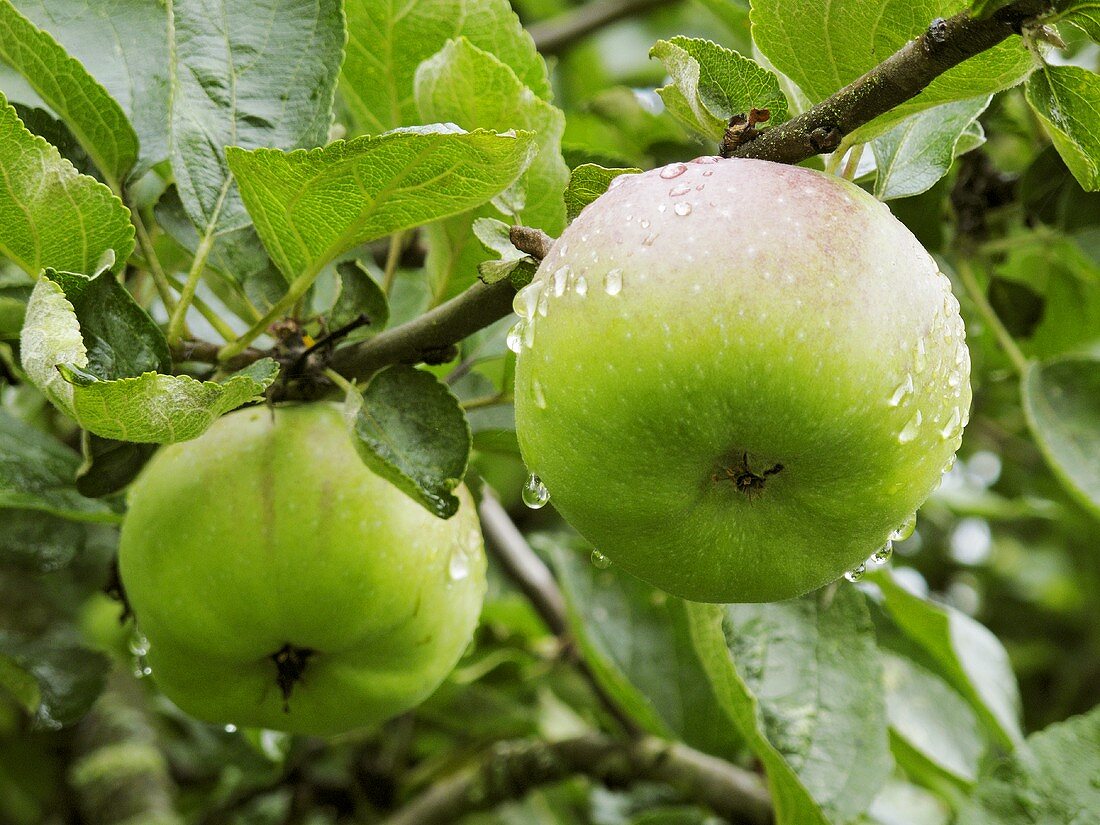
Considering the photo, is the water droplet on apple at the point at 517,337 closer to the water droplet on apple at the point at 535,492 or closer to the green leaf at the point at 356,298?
the water droplet on apple at the point at 535,492

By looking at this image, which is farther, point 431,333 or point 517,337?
point 431,333

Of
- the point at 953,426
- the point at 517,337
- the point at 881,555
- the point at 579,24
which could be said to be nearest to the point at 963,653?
the point at 881,555

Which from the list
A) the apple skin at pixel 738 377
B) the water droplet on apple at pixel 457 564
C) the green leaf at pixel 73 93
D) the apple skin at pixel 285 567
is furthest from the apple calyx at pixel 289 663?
the green leaf at pixel 73 93

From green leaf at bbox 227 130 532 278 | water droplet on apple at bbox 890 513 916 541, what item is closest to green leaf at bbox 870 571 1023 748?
water droplet on apple at bbox 890 513 916 541

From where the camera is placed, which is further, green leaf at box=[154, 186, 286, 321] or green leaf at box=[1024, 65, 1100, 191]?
green leaf at box=[154, 186, 286, 321]

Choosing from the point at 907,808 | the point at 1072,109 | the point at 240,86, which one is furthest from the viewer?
the point at 907,808

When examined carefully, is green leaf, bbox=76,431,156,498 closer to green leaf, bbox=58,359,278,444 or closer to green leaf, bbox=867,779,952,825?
green leaf, bbox=58,359,278,444

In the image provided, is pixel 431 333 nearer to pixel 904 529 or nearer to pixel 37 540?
pixel 904 529
